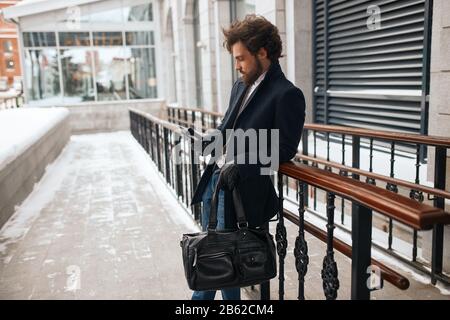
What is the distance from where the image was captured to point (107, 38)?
18.2 m

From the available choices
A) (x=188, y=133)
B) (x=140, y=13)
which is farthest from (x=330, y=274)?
(x=140, y=13)

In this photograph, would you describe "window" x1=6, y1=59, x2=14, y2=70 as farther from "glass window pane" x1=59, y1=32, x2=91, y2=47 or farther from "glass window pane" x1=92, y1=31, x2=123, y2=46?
"glass window pane" x1=92, y1=31, x2=123, y2=46

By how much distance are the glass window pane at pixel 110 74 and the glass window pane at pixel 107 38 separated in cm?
25

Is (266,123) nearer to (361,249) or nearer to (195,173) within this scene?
(361,249)

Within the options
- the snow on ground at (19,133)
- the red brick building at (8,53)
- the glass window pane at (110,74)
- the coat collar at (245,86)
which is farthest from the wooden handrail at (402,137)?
the red brick building at (8,53)

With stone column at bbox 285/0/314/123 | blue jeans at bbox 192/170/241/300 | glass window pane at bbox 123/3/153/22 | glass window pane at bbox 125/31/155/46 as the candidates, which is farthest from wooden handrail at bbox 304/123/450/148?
glass window pane at bbox 123/3/153/22

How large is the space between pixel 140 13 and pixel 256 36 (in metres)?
17.8

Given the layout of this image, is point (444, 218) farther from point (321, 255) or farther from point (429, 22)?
point (429, 22)

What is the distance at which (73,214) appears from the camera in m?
5.72

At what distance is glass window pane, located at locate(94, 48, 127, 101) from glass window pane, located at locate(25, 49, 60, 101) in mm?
1704

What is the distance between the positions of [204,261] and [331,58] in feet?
18.7

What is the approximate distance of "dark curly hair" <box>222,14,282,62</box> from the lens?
7.14ft
